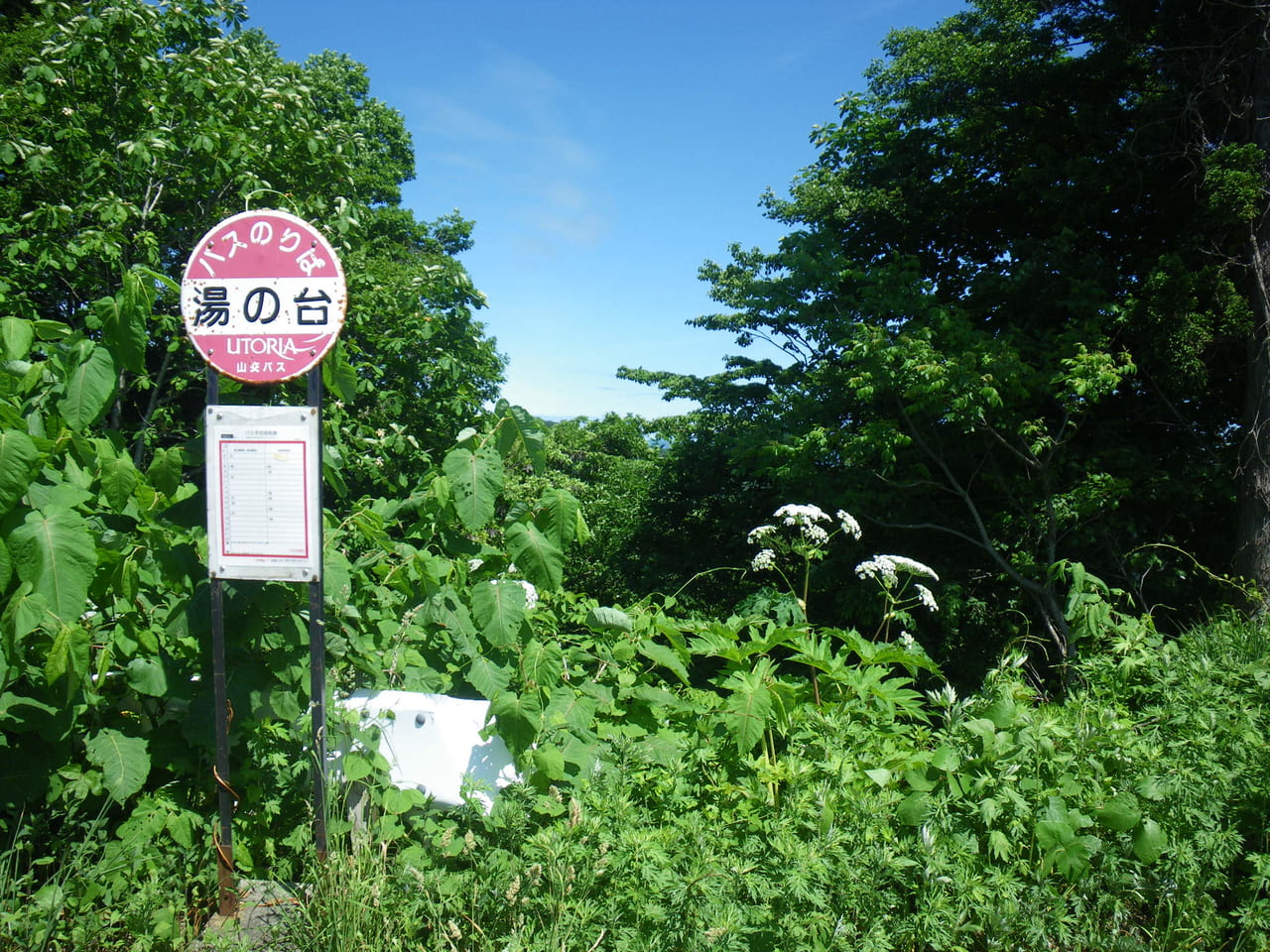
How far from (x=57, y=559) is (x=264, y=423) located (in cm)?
55

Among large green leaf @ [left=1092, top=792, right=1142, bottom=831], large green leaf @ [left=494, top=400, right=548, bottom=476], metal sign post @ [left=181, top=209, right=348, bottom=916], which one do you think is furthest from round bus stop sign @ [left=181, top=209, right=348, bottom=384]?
large green leaf @ [left=1092, top=792, right=1142, bottom=831]

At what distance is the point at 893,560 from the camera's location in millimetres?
3213

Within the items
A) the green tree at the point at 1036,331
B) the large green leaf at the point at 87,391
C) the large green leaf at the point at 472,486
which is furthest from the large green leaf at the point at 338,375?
the green tree at the point at 1036,331

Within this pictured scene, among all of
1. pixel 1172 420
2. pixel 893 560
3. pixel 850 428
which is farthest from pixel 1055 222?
pixel 893 560

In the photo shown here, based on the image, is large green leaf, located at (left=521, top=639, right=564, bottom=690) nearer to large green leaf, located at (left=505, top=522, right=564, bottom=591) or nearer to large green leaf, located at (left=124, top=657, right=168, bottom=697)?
large green leaf, located at (left=505, top=522, right=564, bottom=591)

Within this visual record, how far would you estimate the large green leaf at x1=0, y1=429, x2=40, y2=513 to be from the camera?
6.12 ft

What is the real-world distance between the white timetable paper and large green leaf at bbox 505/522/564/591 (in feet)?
1.89

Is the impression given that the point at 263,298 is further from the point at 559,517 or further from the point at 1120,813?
the point at 1120,813

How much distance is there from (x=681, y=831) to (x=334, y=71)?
21462 mm

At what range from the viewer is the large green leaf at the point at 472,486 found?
2.41 m

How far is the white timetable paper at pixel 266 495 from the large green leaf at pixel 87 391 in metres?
0.42

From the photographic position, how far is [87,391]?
2213 mm

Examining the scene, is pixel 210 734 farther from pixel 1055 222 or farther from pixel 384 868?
pixel 1055 222

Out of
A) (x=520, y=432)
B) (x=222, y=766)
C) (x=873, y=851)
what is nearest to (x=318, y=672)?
(x=222, y=766)
